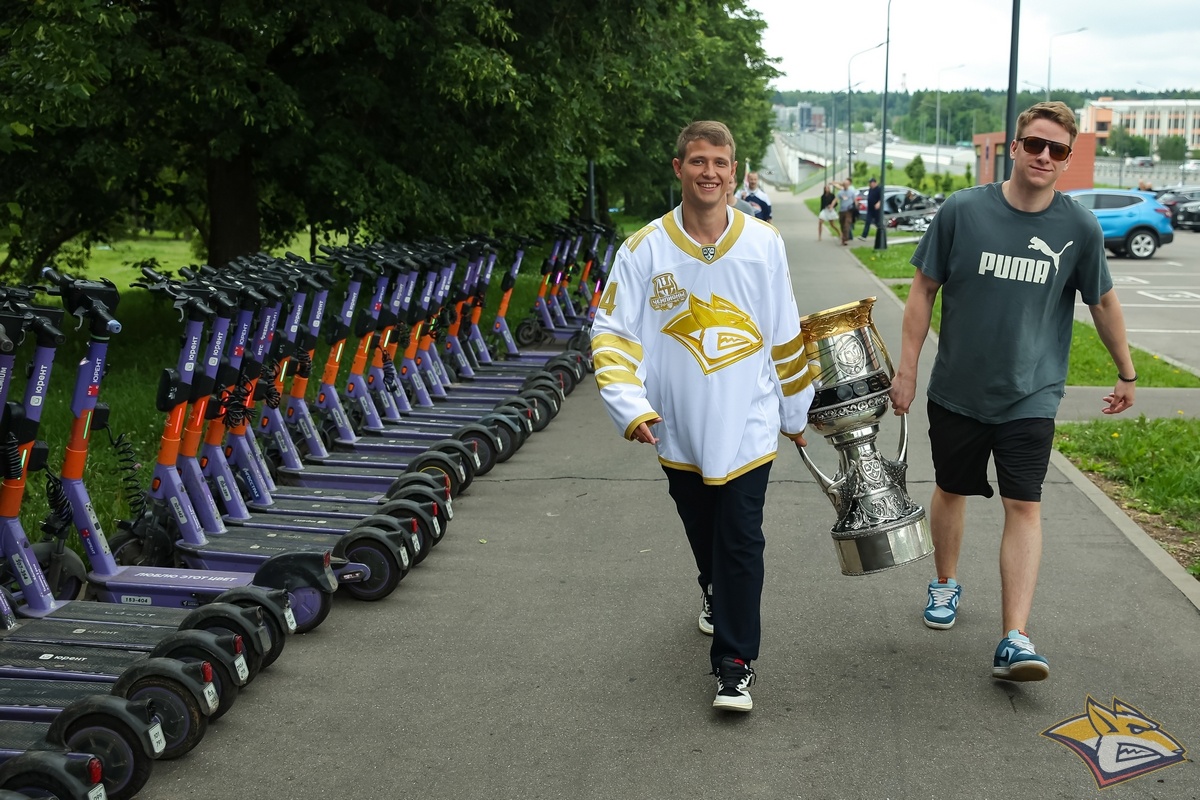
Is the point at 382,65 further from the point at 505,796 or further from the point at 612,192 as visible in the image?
the point at 612,192

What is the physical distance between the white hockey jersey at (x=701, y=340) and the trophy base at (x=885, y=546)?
62cm

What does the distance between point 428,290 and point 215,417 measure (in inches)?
150

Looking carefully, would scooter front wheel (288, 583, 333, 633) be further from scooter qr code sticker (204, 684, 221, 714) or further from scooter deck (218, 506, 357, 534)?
scooter qr code sticker (204, 684, 221, 714)

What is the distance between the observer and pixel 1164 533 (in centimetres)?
716

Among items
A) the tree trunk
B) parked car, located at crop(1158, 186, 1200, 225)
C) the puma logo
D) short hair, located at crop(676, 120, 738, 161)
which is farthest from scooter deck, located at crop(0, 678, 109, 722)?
parked car, located at crop(1158, 186, 1200, 225)

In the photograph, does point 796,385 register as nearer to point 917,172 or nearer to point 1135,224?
point 1135,224

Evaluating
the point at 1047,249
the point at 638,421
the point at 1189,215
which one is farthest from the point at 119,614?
the point at 1189,215

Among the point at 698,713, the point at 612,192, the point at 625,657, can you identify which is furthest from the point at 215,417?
the point at 612,192

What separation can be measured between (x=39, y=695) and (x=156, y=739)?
0.60 metres

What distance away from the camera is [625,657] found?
5.25 meters

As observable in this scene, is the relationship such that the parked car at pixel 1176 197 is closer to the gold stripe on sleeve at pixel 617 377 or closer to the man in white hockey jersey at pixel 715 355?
the man in white hockey jersey at pixel 715 355

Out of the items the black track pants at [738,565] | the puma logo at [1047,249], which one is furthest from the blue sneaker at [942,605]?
the puma logo at [1047,249]

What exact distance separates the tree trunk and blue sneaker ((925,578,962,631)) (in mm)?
10999

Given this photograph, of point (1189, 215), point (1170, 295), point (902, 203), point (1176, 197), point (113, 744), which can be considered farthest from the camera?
point (902, 203)
